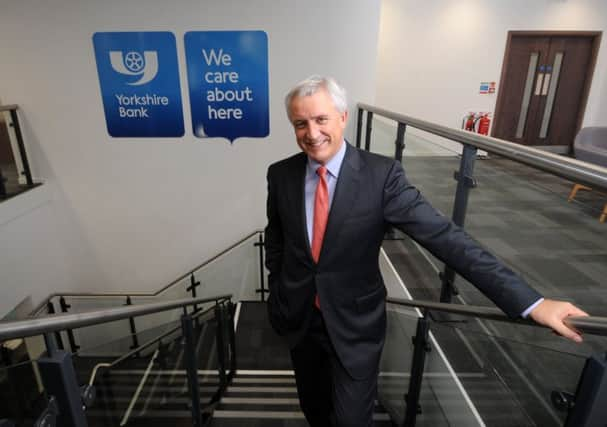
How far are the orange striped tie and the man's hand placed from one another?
0.73 metres

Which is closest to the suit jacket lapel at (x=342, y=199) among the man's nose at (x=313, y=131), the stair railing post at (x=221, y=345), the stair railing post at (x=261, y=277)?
the man's nose at (x=313, y=131)

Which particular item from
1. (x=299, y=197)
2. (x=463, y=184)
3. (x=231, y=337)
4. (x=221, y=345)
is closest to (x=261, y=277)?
(x=231, y=337)

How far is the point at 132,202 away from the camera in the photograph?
5.08 m

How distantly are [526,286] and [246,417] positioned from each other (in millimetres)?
2551

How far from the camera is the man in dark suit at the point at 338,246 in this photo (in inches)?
49.9

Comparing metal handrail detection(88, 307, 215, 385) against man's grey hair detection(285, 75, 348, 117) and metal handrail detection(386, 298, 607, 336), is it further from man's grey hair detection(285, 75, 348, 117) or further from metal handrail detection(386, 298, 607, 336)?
metal handrail detection(386, 298, 607, 336)

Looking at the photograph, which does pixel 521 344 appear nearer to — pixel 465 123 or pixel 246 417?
pixel 246 417

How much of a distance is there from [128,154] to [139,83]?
0.92 meters

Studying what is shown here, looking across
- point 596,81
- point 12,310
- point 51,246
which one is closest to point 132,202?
point 51,246

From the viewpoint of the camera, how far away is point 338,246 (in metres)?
1.40

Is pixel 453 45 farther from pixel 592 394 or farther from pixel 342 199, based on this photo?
pixel 592 394

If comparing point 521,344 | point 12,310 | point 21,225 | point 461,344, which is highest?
point 521,344

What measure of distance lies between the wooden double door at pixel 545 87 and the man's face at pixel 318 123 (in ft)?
22.6

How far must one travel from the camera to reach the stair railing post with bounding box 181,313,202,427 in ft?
8.40
